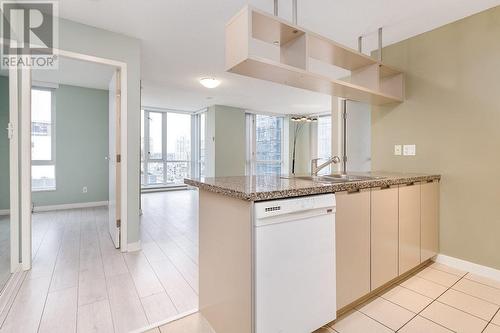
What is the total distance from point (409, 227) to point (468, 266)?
0.85 m

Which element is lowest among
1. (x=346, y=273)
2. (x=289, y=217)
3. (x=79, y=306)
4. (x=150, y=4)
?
(x=79, y=306)

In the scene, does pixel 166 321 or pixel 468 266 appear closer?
pixel 166 321

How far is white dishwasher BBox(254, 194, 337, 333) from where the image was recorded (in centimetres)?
120

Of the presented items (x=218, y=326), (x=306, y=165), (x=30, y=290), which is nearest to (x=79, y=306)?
(x=30, y=290)

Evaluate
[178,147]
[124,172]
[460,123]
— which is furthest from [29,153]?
[178,147]

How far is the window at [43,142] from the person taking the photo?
4.75 meters

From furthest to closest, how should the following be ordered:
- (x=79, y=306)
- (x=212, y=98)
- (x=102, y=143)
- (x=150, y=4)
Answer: (x=212, y=98) < (x=102, y=143) < (x=150, y=4) < (x=79, y=306)

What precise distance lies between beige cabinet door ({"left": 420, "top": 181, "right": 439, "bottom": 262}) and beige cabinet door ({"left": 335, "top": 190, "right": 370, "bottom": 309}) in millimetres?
966

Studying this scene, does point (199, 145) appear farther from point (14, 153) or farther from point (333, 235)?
point (333, 235)

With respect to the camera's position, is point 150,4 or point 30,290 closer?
point 30,290

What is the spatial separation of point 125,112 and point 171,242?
65.1 inches

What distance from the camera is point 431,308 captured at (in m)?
1.75

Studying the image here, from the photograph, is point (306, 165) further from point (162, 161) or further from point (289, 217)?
point (289, 217)

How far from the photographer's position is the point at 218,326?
1.49 metres
